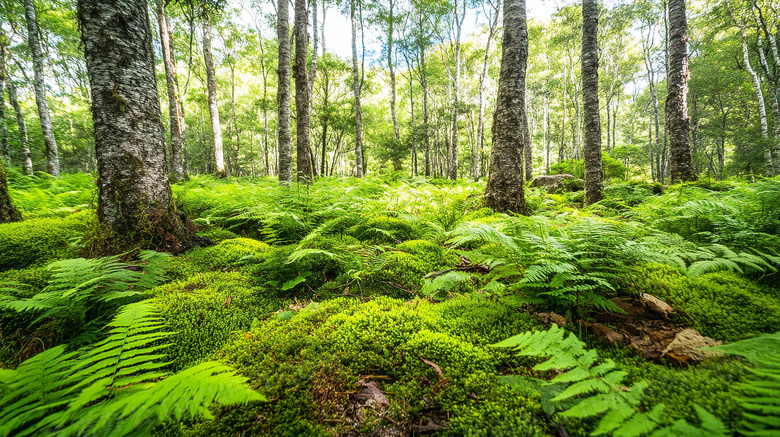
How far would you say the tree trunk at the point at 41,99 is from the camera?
9.83 m

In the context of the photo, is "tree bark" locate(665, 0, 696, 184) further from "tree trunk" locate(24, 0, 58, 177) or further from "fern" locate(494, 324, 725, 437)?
"tree trunk" locate(24, 0, 58, 177)

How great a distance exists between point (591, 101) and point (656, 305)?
6.22 metres

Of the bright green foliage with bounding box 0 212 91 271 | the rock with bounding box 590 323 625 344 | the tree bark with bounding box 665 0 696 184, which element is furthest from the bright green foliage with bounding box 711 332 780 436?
the tree bark with bounding box 665 0 696 184

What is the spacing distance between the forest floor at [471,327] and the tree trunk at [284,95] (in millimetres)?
4942

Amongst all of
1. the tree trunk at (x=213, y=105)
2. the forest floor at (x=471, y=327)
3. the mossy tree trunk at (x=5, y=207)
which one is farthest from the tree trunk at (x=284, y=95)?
the tree trunk at (x=213, y=105)

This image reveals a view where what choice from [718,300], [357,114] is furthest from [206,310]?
[357,114]

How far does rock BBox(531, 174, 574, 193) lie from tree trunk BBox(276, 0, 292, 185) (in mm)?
9271

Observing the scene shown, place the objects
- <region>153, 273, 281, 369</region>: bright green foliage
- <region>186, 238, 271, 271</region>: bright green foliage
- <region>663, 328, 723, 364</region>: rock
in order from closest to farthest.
Answer: <region>663, 328, 723, 364</region>: rock
<region>153, 273, 281, 369</region>: bright green foliage
<region>186, 238, 271, 271</region>: bright green foliage

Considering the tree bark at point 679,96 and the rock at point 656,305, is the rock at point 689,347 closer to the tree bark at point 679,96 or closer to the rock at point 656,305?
the rock at point 656,305

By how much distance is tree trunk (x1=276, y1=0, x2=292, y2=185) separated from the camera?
7.66 m

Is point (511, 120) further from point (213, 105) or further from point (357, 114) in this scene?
point (213, 105)

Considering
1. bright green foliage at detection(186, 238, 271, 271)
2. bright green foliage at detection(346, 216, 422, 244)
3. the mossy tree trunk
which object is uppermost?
the mossy tree trunk

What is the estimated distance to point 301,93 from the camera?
770 cm

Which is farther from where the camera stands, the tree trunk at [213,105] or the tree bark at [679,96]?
the tree trunk at [213,105]
